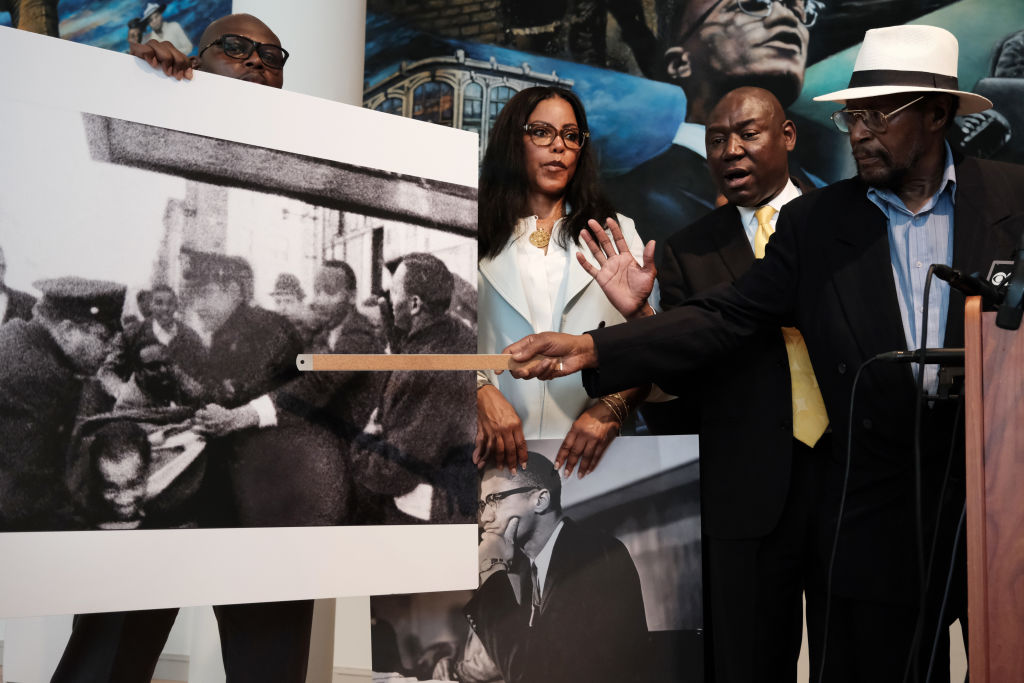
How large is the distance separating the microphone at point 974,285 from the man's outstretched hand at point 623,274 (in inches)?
33.5

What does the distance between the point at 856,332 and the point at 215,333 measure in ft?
4.36

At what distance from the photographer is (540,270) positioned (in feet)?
7.72

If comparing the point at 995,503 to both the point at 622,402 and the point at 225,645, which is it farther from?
the point at 225,645

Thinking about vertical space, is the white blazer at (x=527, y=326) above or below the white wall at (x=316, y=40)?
below

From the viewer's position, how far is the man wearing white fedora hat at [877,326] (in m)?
1.97

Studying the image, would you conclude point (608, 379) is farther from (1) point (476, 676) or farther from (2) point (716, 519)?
(1) point (476, 676)

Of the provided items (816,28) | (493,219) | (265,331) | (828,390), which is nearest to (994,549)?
(828,390)

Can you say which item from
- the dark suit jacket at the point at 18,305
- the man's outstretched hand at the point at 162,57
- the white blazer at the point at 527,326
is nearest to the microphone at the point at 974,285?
the white blazer at the point at 527,326

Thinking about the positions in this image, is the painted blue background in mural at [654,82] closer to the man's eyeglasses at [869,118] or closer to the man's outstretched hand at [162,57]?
the man's eyeglasses at [869,118]

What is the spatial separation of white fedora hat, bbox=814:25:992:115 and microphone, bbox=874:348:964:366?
2.17 ft

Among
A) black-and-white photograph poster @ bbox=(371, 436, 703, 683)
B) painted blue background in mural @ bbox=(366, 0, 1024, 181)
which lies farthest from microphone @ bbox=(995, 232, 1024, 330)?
painted blue background in mural @ bbox=(366, 0, 1024, 181)

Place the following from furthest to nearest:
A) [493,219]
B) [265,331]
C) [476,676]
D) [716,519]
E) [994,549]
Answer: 1. [493,219]
2. [716,519]
3. [476,676]
4. [265,331]
5. [994,549]

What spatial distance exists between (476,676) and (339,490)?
53 cm

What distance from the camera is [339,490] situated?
1.89m
